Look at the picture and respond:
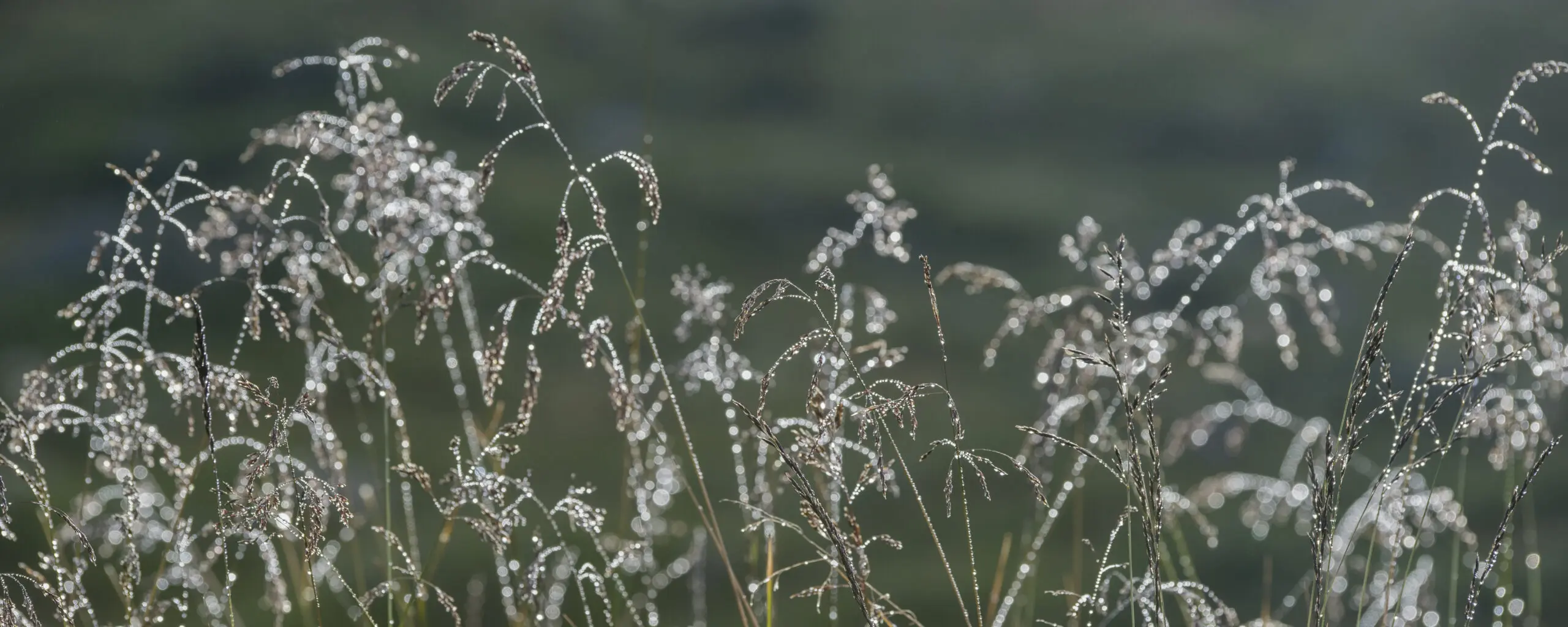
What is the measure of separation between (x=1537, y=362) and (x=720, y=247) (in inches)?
198

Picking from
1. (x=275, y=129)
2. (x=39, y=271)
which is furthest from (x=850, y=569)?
(x=39, y=271)

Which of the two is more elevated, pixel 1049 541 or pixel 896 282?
pixel 896 282

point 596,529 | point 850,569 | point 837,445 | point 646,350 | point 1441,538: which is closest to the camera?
point 850,569

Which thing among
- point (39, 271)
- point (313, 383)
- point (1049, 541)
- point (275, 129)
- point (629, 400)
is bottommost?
point (1049, 541)

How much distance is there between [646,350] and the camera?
19.0 ft

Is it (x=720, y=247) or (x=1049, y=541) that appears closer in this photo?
(x=1049, y=541)

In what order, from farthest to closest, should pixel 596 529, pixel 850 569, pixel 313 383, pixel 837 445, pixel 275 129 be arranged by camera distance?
pixel 275 129 < pixel 313 383 < pixel 837 445 < pixel 596 529 < pixel 850 569

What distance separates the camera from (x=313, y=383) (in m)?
1.81

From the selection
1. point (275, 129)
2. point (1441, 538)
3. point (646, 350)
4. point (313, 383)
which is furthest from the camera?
point (1441, 538)

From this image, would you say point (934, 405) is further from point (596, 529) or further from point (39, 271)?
point (39, 271)

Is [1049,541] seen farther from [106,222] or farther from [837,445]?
[106,222]

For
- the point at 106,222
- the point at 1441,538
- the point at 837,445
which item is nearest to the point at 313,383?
the point at 837,445

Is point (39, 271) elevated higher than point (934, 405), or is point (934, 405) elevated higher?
point (39, 271)

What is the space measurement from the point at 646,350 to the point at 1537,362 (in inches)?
171
